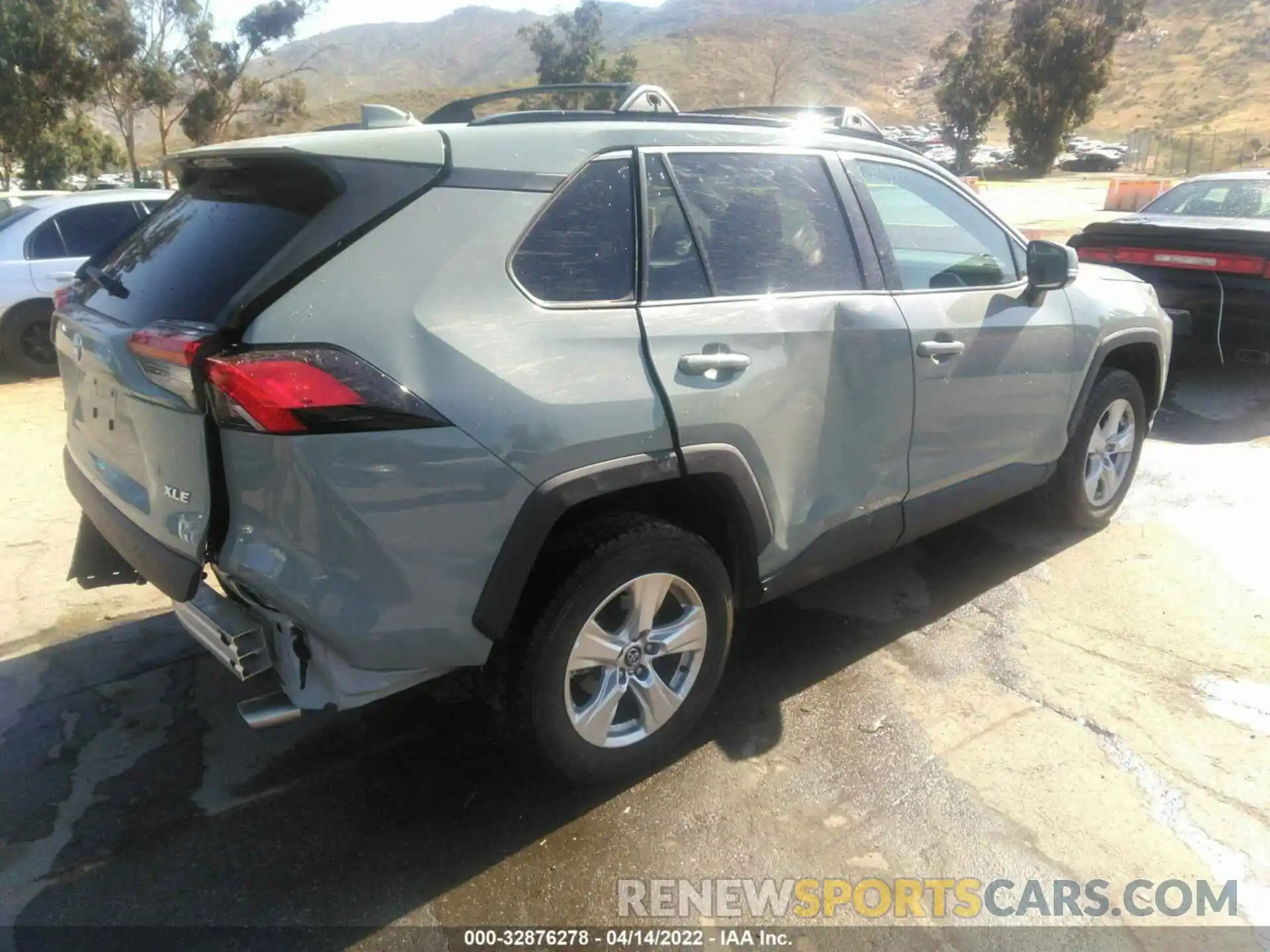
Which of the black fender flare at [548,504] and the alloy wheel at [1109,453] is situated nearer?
the black fender flare at [548,504]

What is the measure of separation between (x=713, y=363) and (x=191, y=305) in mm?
1388

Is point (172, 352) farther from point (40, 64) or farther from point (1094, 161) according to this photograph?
point (1094, 161)

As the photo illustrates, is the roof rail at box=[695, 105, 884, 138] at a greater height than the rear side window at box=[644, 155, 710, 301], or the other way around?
the roof rail at box=[695, 105, 884, 138]

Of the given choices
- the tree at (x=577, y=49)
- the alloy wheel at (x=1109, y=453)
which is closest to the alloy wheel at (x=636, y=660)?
the alloy wheel at (x=1109, y=453)

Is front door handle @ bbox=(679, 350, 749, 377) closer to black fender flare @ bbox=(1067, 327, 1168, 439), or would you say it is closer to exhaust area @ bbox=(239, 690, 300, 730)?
exhaust area @ bbox=(239, 690, 300, 730)

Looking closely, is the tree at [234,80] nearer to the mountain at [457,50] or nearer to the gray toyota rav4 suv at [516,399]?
the gray toyota rav4 suv at [516,399]

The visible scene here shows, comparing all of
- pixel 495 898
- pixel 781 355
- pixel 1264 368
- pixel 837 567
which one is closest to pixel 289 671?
pixel 495 898

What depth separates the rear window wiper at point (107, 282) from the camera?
2.76 meters

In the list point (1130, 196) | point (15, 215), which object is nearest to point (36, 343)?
point (15, 215)

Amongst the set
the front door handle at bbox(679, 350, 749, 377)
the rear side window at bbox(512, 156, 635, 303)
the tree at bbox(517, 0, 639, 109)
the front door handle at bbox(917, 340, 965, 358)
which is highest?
the tree at bbox(517, 0, 639, 109)

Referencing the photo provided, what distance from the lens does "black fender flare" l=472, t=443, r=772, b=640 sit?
2428mm

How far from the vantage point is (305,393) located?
2174mm

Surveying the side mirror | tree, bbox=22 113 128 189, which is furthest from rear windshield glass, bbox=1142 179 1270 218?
tree, bbox=22 113 128 189

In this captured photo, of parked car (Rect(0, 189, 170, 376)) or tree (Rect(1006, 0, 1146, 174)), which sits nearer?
parked car (Rect(0, 189, 170, 376))
